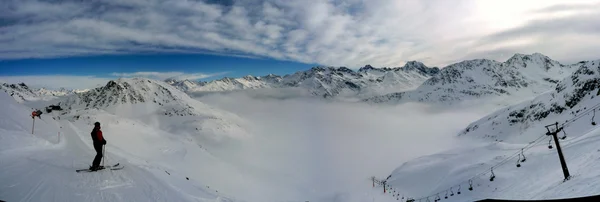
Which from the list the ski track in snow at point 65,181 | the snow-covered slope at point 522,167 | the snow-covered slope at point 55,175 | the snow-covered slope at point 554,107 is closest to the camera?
the ski track in snow at point 65,181

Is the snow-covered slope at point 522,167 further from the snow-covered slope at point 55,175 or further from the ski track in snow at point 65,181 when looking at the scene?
the snow-covered slope at point 55,175

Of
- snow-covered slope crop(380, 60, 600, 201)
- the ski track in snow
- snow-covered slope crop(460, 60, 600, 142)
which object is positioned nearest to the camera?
the ski track in snow

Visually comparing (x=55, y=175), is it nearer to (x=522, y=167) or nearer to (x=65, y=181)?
(x=65, y=181)

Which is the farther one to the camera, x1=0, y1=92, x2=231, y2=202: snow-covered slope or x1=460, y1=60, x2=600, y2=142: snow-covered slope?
x1=460, y1=60, x2=600, y2=142: snow-covered slope

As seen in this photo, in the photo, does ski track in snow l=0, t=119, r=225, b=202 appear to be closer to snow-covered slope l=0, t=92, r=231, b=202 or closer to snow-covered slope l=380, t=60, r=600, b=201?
snow-covered slope l=0, t=92, r=231, b=202

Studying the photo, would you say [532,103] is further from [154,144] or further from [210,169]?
[154,144]

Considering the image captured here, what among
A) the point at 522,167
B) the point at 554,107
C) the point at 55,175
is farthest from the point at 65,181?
the point at 554,107

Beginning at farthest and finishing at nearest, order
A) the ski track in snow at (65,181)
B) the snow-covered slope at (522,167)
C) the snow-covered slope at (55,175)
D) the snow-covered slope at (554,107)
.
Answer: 1. the snow-covered slope at (554,107)
2. the snow-covered slope at (522,167)
3. the snow-covered slope at (55,175)
4. the ski track in snow at (65,181)

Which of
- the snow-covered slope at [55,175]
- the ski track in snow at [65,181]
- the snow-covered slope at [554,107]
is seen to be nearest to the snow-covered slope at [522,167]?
the snow-covered slope at [554,107]

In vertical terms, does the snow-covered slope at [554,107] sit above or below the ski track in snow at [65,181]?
above

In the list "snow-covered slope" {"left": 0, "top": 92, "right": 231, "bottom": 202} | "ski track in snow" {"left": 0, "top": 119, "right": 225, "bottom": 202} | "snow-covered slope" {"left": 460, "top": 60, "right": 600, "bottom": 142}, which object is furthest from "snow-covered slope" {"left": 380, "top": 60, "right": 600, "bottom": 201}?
"snow-covered slope" {"left": 0, "top": 92, "right": 231, "bottom": 202}
